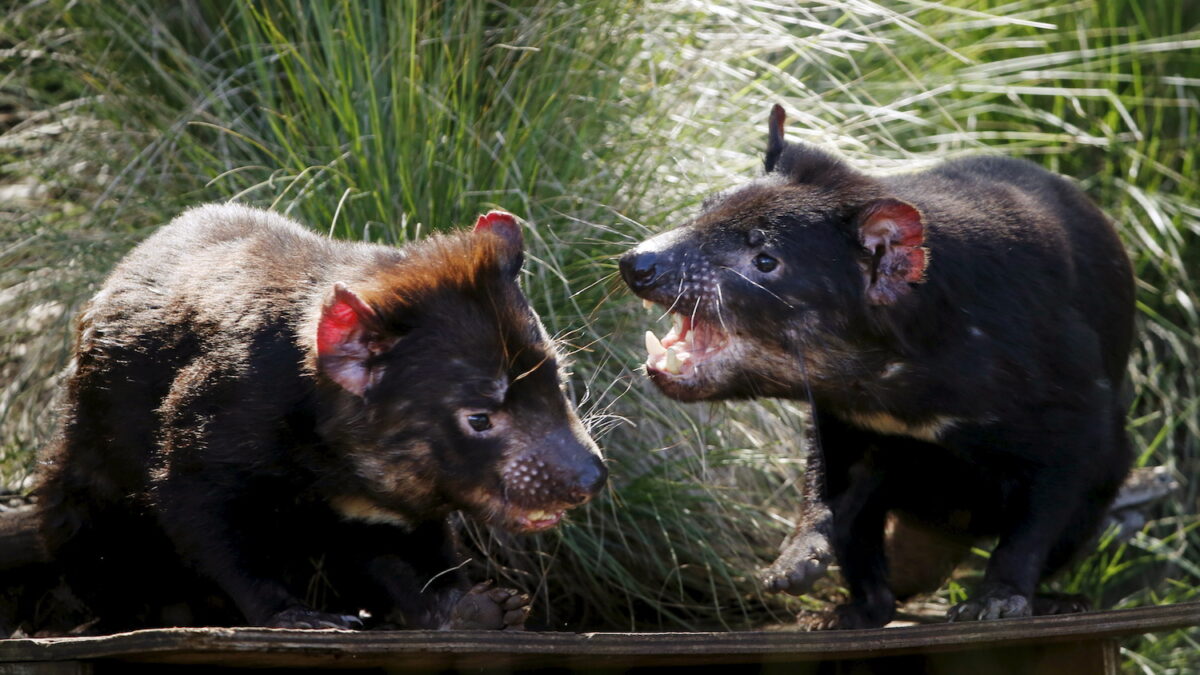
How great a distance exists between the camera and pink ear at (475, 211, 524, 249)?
123 inches

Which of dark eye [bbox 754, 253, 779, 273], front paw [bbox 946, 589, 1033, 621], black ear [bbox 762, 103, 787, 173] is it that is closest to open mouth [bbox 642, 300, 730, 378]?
dark eye [bbox 754, 253, 779, 273]

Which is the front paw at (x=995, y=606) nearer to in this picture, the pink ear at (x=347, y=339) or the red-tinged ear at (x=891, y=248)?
the red-tinged ear at (x=891, y=248)

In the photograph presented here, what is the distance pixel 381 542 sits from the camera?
319 cm

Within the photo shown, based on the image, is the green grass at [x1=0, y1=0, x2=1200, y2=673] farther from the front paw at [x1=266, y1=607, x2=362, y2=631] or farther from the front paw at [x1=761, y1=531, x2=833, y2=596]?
the front paw at [x1=266, y1=607, x2=362, y2=631]

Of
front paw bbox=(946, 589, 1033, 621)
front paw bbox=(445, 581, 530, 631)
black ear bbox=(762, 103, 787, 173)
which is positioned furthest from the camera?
black ear bbox=(762, 103, 787, 173)

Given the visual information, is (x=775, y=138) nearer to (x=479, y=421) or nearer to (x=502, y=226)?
(x=502, y=226)

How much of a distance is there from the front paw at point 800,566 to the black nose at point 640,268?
71cm

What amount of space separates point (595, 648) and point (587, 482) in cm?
35

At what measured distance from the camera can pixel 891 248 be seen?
317 cm

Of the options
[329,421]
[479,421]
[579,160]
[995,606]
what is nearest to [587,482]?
[479,421]

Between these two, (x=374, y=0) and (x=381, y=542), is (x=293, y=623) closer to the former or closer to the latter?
(x=381, y=542)

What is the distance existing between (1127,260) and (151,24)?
325 centimetres

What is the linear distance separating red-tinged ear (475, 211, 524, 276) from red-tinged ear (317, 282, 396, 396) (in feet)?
1.08

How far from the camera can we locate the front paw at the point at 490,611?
3039 mm
